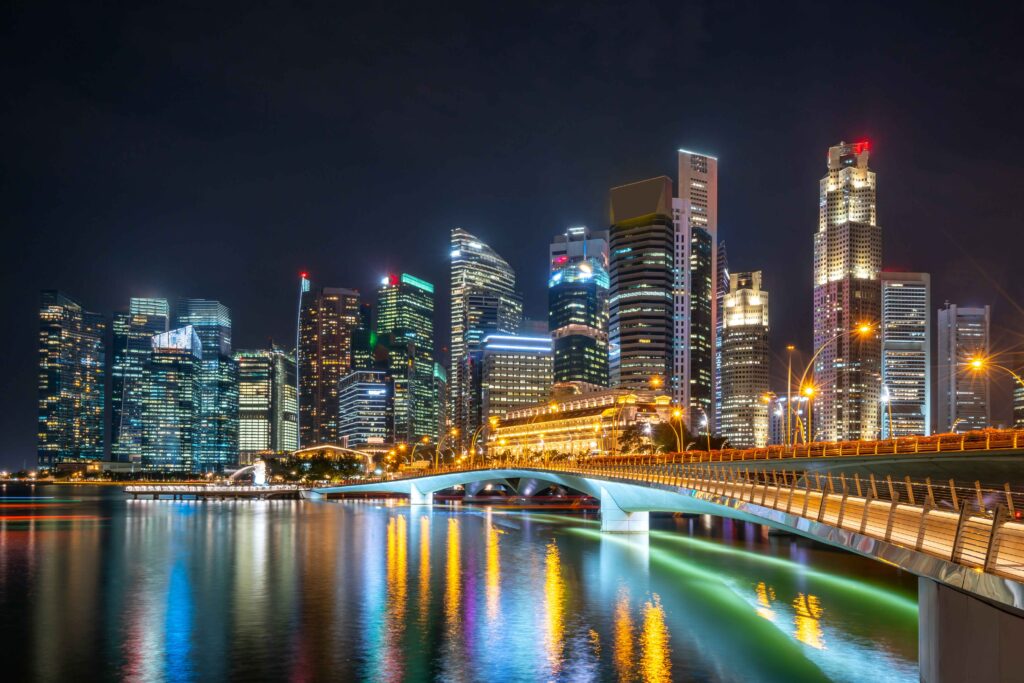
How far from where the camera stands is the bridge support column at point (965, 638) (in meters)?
16.8

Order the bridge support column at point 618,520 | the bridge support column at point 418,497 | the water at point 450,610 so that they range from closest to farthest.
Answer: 1. the water at point 450,610
2. the bridge support column at point 618,520
3. the bridge support column at point 418,497

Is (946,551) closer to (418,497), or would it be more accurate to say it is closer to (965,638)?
(965,638)

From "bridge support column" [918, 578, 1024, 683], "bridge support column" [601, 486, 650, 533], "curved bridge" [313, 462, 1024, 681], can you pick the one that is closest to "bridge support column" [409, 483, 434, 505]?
"bridge support column" [601, 486, 650, 533]

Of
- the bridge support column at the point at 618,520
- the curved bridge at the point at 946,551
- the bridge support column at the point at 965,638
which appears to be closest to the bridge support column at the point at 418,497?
the bridge support column at the point at 618,520

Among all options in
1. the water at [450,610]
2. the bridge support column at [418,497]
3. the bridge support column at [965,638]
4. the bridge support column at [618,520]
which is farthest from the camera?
the bridge support column at [418,497]

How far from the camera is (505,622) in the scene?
3916 cm

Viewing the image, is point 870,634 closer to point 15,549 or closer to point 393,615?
point 393,615

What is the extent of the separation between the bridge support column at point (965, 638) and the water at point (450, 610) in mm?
7827

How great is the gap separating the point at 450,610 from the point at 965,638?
2743 centimetres

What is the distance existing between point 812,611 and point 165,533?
66656 millimetres

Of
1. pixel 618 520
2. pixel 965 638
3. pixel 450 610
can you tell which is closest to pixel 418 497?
pixel 618 520

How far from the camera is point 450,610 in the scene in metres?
42.3

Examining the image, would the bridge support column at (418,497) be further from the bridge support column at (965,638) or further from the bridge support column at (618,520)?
the bridge support column at (965,638)

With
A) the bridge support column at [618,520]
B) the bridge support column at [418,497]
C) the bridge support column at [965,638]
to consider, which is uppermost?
the bridge support column at [965,638]
